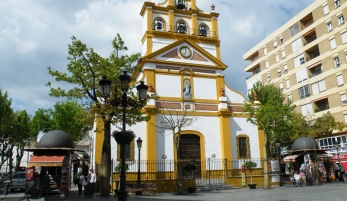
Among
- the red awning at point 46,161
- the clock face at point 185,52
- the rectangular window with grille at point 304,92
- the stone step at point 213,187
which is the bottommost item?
the stone step at point 213,187

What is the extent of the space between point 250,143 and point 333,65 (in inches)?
705

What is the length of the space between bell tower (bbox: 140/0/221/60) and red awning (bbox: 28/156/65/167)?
486 inches

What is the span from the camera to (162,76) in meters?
25.7

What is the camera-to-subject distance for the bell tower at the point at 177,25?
2742cm

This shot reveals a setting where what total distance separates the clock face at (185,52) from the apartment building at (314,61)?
18.1 meters

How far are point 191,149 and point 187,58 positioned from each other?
811 centimetres

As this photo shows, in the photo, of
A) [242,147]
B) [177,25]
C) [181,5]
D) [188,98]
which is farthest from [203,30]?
[242,147]

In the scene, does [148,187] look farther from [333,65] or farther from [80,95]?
[333,65]

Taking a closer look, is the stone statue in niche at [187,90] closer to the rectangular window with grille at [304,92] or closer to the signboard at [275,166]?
the signboard at [275,166]

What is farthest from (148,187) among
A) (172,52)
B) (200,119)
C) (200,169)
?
(172,52)

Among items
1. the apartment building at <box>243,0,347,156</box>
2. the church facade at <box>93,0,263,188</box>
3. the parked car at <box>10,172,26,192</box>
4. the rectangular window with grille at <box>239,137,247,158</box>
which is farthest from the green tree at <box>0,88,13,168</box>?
the apartment building at <box>243,0,347,156</box>

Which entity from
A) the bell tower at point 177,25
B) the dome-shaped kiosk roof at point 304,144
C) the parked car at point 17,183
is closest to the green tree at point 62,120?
the parked car at point 17,183

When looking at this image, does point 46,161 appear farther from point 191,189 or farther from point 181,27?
point 181,27

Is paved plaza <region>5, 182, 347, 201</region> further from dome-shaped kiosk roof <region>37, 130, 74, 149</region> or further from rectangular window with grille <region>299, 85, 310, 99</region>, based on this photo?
rectangular window with grille <region>299, 85, 310, 99</region>
